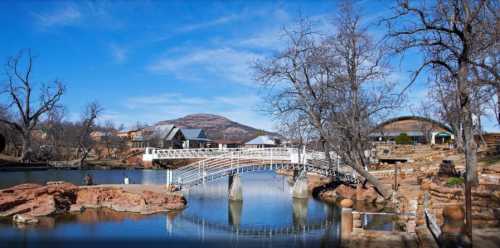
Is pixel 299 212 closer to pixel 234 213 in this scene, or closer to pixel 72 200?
pixel 234 213

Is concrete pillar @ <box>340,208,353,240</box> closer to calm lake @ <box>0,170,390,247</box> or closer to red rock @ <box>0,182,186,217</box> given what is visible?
calm lake @ <box>0,170,390,247</box>

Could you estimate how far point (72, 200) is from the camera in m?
28.9

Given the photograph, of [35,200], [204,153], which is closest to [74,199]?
[35,200]

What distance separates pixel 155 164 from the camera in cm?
8350

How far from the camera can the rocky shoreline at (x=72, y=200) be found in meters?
25.7

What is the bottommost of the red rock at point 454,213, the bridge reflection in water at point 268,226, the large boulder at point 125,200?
the bridge reflection in water at point 268,226

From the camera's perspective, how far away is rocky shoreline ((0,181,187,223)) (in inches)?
1010

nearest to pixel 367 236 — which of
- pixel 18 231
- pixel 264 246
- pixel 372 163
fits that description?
pixel 264 246

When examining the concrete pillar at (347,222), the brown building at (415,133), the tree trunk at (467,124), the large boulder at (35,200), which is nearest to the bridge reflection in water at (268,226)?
the concrete pillar at (347,222)

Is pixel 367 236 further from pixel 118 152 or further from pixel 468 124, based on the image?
pixel 118 152

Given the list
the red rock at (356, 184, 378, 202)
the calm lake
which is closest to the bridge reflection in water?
the calm lake

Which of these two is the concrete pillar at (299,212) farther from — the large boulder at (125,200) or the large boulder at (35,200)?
the large boulder at (35,200)

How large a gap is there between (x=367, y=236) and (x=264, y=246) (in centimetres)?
560

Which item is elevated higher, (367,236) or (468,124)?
(468,124)
